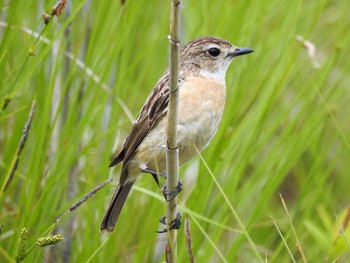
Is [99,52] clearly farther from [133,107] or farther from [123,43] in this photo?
[133,107]

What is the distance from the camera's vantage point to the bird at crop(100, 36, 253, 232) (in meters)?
3.84

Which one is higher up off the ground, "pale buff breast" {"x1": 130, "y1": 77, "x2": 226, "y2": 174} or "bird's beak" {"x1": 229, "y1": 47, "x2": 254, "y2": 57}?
"bird's beak" {"x1": 229, "y1": 47, "x2": 254, "y2": 57}

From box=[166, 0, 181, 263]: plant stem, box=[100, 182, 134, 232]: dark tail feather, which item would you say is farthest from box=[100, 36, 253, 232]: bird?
box=[166, 0, 181, 263]: plant stem

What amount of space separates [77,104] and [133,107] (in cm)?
97

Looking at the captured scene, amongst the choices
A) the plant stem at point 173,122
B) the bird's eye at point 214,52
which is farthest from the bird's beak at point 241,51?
the plant stem at point 173,122

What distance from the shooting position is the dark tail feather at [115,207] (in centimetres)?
392

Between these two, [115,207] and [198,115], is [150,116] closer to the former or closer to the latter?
[198,115]

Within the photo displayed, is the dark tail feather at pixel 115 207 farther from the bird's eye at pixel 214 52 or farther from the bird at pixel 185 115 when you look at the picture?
the bird's eye at pixel 214 52

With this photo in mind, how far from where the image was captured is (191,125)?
3.83m

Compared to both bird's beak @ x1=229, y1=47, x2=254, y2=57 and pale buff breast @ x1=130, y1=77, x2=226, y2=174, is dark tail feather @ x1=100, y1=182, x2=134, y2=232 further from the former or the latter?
bird's beak @ x1=229, y1=47, x2=254, y2=57

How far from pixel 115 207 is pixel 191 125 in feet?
1.88

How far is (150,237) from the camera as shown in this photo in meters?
4.06

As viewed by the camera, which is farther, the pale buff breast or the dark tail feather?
the dark tail feather

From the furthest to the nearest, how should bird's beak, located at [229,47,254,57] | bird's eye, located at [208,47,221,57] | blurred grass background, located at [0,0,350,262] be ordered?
bird's eye, located at [208,47,221,57]
bird's beak, located at [229,47,254,57]
blurred grass background, located at [0,0,350,262]
